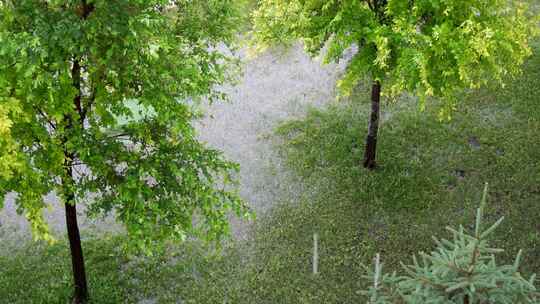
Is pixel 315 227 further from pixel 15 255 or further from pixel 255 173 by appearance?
pixel 15 255

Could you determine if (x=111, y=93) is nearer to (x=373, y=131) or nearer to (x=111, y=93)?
(x=111, y=93)

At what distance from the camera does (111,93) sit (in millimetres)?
8117

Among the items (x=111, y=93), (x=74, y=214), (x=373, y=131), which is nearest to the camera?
(x=111, y=93)

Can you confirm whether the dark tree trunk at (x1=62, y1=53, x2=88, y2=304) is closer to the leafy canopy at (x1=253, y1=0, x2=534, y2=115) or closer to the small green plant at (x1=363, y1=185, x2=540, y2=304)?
the leafy canopy at (x1=253, y1=0, x2=534, y2=115)

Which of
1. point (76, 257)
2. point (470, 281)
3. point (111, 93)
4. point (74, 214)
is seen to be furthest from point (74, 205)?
point (470, 281)

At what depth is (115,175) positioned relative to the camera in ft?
29.0

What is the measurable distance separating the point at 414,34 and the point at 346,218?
474 centimetres

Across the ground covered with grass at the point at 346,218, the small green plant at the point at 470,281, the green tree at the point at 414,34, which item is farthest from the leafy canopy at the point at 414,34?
the small green plant at the point at 470,281

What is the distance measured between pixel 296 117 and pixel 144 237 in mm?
8981

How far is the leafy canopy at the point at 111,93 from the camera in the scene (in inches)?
281

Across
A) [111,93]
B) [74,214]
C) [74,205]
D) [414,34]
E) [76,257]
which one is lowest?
[76,257]

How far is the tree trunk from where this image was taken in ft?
42.8

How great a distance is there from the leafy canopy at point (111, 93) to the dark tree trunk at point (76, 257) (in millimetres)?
771

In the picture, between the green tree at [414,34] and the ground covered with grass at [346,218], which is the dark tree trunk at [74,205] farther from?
the green tree at [414,34]
